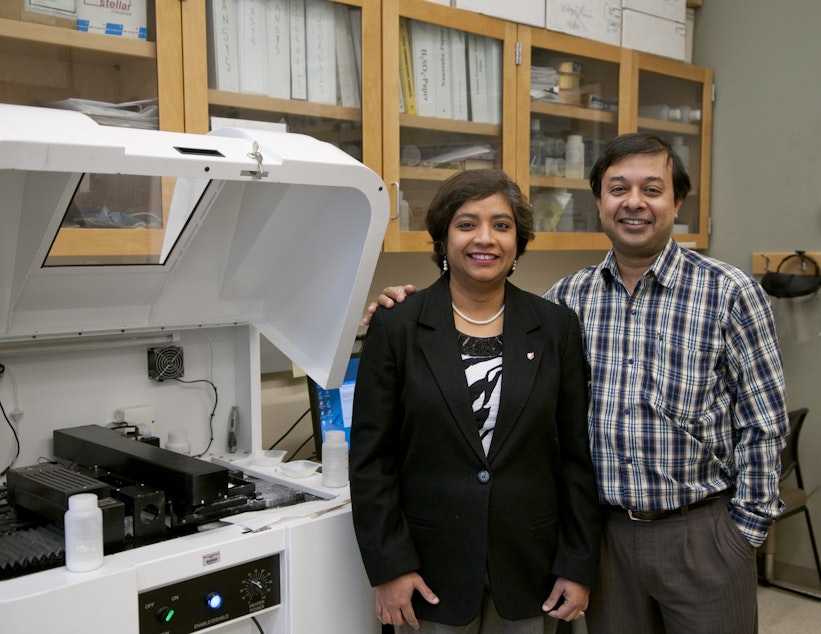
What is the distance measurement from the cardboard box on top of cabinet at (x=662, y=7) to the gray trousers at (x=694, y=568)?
1884mm

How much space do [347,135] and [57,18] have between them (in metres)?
0.75

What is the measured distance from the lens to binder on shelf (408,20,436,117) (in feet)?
7.26

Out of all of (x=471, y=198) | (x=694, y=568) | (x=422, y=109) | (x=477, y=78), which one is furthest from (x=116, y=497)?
(x=477, y=78)

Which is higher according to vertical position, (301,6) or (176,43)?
(301,6)

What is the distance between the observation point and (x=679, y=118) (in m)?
3.12

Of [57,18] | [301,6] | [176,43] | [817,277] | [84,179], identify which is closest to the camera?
[84,179]

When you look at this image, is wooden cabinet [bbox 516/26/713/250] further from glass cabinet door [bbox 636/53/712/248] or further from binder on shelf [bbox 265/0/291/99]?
binder on shelf [bbox 265/0/291/99]

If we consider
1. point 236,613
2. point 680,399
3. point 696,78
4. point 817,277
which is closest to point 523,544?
point 680,399

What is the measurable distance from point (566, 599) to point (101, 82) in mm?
1390

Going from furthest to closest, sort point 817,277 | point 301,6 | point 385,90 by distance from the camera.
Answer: point 817,277
point 385,90
point 301,6

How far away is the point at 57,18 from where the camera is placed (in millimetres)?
1569

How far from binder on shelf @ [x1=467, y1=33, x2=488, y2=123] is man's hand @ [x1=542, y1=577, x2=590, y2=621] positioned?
142 centimetres

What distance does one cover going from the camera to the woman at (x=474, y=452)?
1.42 m

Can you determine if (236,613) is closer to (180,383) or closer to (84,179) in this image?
(180,383)
